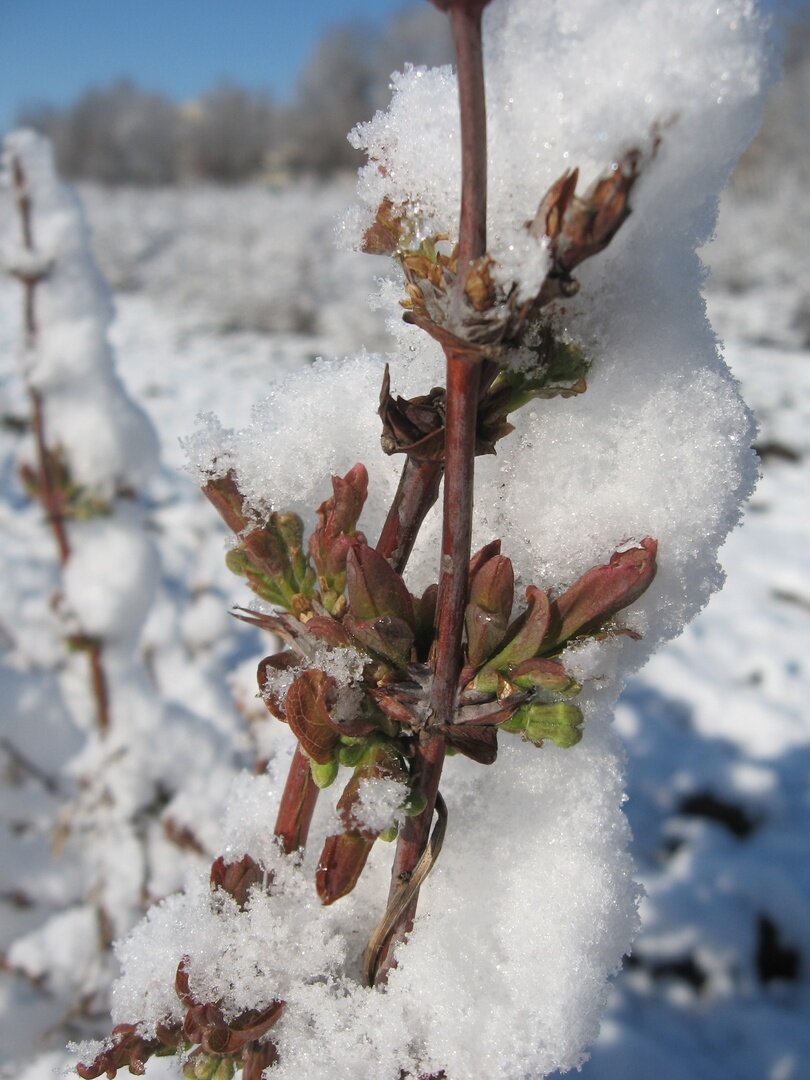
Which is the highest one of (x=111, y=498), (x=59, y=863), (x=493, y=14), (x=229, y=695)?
(x=493, y=14)

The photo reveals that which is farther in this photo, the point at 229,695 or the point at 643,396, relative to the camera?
the point at 229,695

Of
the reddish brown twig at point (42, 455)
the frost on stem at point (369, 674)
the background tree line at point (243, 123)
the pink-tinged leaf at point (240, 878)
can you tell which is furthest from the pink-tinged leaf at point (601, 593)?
the background tree line at point (243, 123)

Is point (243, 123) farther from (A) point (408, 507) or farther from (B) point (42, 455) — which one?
(A) point (408, 507)

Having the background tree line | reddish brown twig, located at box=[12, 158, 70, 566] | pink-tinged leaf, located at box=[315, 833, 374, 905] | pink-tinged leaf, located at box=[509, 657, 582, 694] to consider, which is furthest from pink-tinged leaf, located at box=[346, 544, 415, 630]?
the background tree line

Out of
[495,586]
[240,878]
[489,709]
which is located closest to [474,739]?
[489,709]

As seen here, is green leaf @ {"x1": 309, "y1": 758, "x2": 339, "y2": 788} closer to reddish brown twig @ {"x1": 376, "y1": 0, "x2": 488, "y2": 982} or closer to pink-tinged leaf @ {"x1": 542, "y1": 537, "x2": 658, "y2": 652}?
reddish brown twig @ {"x1": 376, "y1": 0, "x2": 488, "y2": 982}

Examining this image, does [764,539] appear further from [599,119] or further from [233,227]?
[233,227]

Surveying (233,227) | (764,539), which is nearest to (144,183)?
(233,227)
